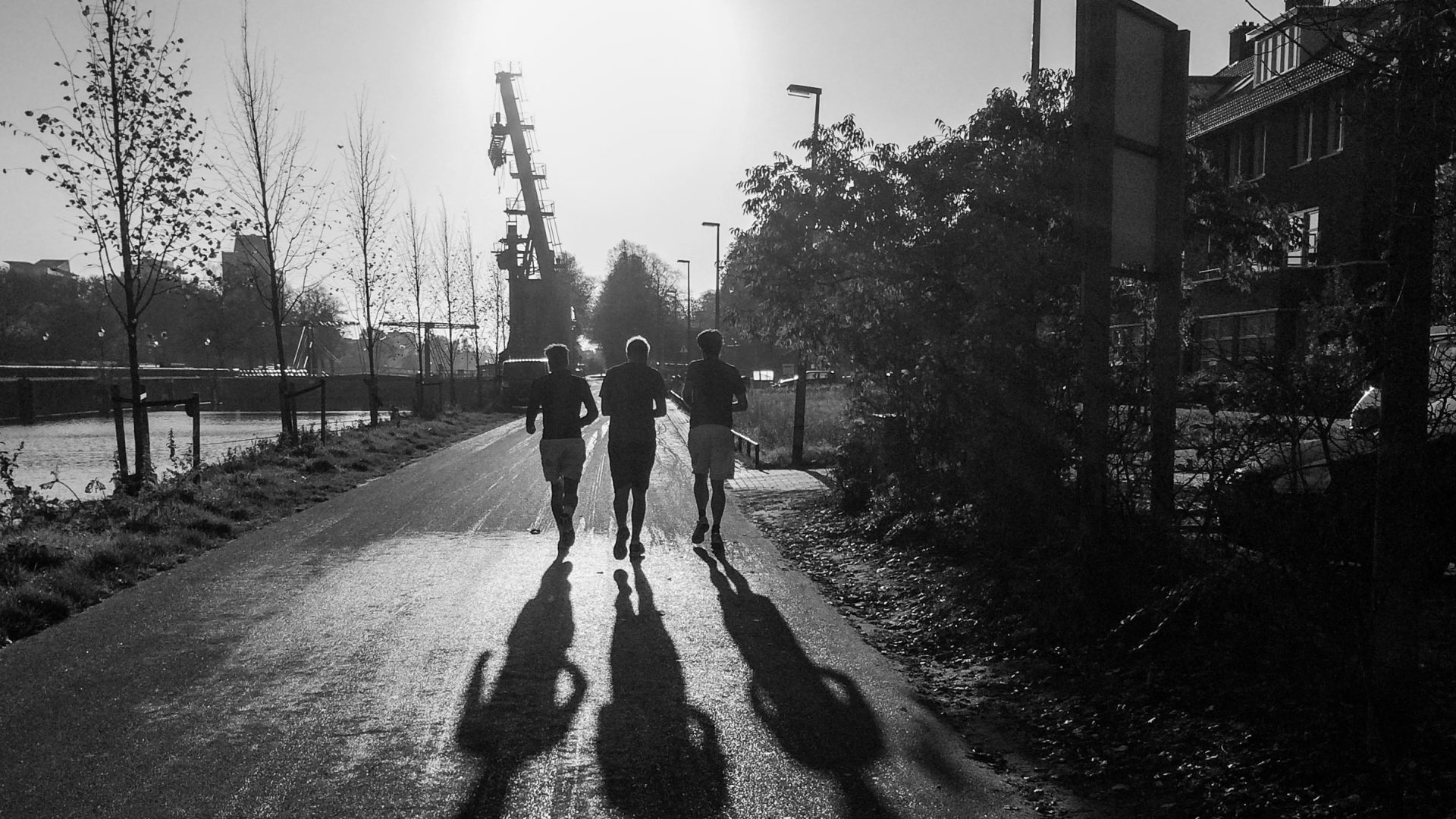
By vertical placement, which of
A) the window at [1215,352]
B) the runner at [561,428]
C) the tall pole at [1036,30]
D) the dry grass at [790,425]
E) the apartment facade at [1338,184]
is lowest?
the dry grass at [790,425]

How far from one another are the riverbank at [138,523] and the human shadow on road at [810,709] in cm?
422

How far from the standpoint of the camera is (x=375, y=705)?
4820mm

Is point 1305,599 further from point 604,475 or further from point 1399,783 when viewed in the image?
point 604,475

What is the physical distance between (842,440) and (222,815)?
31.2 ft

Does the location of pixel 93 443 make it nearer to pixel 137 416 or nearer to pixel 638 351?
pixel 137 416

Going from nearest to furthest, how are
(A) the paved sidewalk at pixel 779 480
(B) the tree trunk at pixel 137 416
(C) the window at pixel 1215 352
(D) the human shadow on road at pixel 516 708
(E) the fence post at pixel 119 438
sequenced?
(D) the human shadow on road at pixel 516 708
(C) the window at pixel 1215 352
(E) the fence post at pixel 119 438
(B) the tree trunk at pixel 137 416
(A) the paved sidewalk at pixel 779 480

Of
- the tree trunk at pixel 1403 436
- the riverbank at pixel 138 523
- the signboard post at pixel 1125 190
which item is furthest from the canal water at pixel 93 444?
the tree trunk at pixel 1403 436

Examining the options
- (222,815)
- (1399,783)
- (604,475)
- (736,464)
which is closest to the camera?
(1399,783)

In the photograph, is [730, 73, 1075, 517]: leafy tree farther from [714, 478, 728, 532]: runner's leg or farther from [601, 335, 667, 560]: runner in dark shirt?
[601, 335, 667, 560]: runner in dark shirt

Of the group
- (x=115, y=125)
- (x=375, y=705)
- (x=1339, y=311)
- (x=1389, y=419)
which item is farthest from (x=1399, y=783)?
(x=115, y=125)

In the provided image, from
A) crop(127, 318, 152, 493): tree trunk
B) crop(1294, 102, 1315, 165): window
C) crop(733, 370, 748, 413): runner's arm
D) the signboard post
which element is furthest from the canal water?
crop(1294, 102, 1315, 165): window

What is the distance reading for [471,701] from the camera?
16.0 ft

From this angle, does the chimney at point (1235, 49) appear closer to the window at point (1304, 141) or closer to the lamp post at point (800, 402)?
the window at point (1304, 141)

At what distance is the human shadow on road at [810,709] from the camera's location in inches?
157
